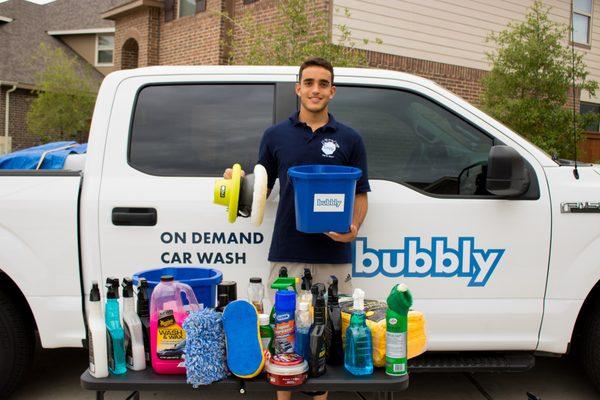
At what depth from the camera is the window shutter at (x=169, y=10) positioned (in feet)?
49.4

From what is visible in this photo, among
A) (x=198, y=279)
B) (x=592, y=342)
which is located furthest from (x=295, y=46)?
(x=198, y=279)

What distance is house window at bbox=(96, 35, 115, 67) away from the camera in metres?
25.1

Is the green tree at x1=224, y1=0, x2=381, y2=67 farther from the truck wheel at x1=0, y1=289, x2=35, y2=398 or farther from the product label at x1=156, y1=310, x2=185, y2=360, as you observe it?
the product label at x1=156, y1=310, x2=185, y2=360

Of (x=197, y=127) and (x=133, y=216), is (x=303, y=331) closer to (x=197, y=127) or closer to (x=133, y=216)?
(x=133, y=216)

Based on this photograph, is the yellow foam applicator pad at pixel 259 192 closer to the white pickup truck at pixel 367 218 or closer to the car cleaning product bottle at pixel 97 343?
the white pickup truck at pixel 367 218

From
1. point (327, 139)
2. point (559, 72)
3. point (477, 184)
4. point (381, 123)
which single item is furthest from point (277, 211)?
point (559, 72)

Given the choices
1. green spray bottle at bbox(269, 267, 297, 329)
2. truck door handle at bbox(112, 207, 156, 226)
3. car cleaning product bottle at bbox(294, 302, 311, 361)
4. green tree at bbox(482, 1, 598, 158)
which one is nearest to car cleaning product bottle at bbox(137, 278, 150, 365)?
green spray bottle at bbox(269, 267, 297, 329)

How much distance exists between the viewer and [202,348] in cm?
212

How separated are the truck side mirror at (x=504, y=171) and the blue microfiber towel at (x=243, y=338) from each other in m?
1.56

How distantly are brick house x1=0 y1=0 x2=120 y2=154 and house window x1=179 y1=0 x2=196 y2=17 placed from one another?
1014cm

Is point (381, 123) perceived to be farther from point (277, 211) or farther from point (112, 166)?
point (112, 166)

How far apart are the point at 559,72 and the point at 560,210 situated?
6.49 meters

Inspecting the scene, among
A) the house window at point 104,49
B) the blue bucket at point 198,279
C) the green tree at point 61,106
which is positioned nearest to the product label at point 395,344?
the blue bucket at point 198,279

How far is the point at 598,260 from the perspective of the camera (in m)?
3.30
